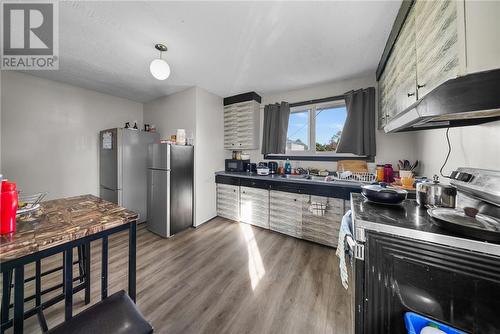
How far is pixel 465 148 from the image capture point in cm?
118

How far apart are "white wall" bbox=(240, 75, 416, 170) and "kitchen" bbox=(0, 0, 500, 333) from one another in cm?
3

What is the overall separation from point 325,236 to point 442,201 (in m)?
1.50

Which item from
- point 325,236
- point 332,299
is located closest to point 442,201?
point 332,299

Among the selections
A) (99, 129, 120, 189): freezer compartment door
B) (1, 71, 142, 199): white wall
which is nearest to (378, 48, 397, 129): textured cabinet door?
(99, 129, 120, 189): freezer compartment door

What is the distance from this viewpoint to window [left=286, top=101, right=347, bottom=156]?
282 cm

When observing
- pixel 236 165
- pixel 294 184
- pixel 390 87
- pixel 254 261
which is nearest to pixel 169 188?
pixel 236 165

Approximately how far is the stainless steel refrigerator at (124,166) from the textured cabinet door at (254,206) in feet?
5.64

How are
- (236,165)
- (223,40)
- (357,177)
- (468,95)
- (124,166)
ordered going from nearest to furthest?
(468,95) < (223,40) < (357,177) < (124,166) < (236,165)

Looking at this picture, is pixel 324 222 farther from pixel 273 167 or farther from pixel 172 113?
pixel 172 113

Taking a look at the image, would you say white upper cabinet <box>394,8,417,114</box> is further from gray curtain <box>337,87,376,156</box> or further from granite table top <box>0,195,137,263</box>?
granite table top <box>0,195,137,263</box>

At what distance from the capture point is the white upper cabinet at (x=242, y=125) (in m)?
3.24

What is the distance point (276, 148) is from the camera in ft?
10.4

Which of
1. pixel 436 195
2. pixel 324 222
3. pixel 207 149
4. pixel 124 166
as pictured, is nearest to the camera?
pixel 436 195

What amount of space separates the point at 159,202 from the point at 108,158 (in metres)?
1.32
